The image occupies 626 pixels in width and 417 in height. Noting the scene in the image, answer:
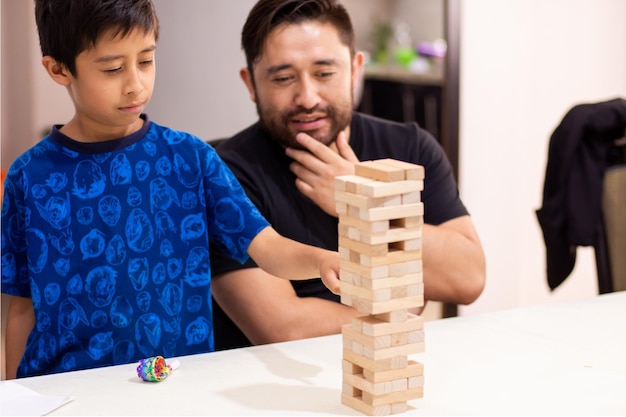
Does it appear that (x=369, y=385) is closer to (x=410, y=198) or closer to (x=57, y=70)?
(x=410, y=198)

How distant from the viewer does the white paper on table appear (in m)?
1.38

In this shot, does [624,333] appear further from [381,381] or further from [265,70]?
[265,70]

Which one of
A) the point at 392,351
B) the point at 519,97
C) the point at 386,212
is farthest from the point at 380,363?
the point at 519,97

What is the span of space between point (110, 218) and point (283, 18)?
30.7 inches

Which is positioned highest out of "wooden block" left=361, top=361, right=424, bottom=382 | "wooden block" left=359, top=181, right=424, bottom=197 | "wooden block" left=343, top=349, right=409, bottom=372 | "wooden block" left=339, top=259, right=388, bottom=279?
"wooden block" left=359, top=181, right=424, bottom=197

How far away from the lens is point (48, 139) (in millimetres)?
1770

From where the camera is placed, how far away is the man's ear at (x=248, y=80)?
2.34 meters

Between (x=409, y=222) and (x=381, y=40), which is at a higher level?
(x=381, y=40)

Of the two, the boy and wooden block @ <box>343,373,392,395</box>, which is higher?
the boy

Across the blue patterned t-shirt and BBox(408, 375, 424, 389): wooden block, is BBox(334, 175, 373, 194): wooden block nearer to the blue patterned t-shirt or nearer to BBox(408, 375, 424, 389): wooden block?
BBox(408, 375, 424, 389): wooden block

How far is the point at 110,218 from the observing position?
176 centimetres

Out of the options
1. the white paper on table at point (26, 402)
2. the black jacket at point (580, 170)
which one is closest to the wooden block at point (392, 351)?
the white paper on table at point (26, 402)

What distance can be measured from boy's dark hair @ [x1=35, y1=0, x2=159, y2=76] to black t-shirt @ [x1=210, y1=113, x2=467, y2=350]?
1.81ft

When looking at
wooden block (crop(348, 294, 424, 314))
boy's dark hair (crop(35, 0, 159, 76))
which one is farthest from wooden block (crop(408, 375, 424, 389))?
boy's dark hair (crop(35, 0, 159, 76))
